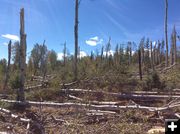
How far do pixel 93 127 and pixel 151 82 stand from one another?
9693 mm

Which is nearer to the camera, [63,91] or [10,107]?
[10,107]

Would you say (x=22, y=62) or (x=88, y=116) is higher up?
(x=22, y=62)

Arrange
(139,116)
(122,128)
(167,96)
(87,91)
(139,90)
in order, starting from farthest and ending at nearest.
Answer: (139,90), (87,91), (167,96), (139,116), (122,128)

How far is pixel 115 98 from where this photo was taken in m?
15.3

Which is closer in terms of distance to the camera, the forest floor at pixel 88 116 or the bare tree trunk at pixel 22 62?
the forest floor at pixel 88 116

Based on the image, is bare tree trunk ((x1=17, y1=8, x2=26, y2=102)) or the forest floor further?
bare tree trunk ((x1=17, y1=8, x2=26, y2=102))

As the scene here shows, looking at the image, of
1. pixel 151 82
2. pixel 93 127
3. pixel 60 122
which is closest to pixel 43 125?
pixel 60 122

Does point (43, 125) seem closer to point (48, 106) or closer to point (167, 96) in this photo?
point (48, 106)

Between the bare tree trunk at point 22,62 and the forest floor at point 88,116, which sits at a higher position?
the bare tree trunk at point 22,62

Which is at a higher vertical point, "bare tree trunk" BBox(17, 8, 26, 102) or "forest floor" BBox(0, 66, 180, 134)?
"bare tree trunk" BBox(17, 8, 26, 102)

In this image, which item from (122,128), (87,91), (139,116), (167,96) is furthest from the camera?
(87,91)

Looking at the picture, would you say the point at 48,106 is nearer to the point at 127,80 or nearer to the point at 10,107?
the point at 10,107

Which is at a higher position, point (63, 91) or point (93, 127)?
point (63, 91)

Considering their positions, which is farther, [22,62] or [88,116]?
[22,62]
